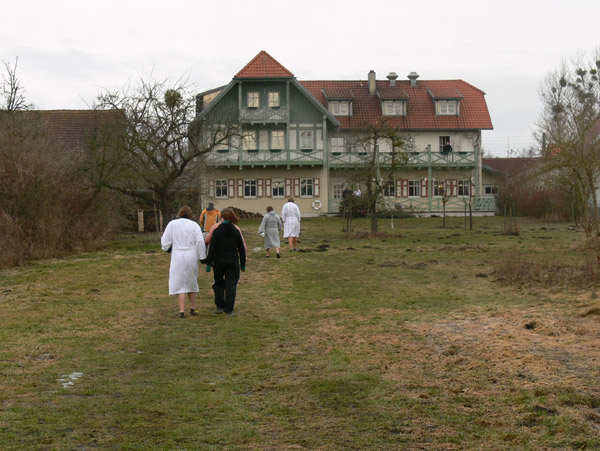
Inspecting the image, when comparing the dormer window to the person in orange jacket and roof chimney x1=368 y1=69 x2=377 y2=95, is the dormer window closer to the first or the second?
roof chimney x1=368 y1=69 x2=377 y2=95

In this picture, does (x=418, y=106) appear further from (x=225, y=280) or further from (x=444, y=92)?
(x=225, y=280)

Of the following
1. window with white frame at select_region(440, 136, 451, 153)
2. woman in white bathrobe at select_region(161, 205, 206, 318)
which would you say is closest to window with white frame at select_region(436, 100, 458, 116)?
window with white frame at select_region(440, 136, 451, 153)

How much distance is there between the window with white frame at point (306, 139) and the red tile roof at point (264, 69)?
14.4 feet

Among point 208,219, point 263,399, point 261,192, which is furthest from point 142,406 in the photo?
point 261,192

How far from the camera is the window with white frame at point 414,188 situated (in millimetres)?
56562

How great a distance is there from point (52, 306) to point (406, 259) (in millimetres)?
11382

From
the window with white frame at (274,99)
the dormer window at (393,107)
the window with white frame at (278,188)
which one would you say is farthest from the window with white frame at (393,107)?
the window with white frame at (278,188)

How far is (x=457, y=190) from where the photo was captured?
2233 inches

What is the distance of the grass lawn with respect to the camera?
5.86 meters

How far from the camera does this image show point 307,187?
5462 cm

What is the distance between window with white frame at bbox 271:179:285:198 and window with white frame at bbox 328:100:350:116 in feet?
23.8

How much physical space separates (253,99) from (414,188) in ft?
45.2

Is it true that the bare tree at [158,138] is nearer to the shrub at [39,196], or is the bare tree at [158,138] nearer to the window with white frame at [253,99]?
the shrub at [39,196]

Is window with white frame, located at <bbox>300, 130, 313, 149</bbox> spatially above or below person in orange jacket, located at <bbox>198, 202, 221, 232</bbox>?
above
